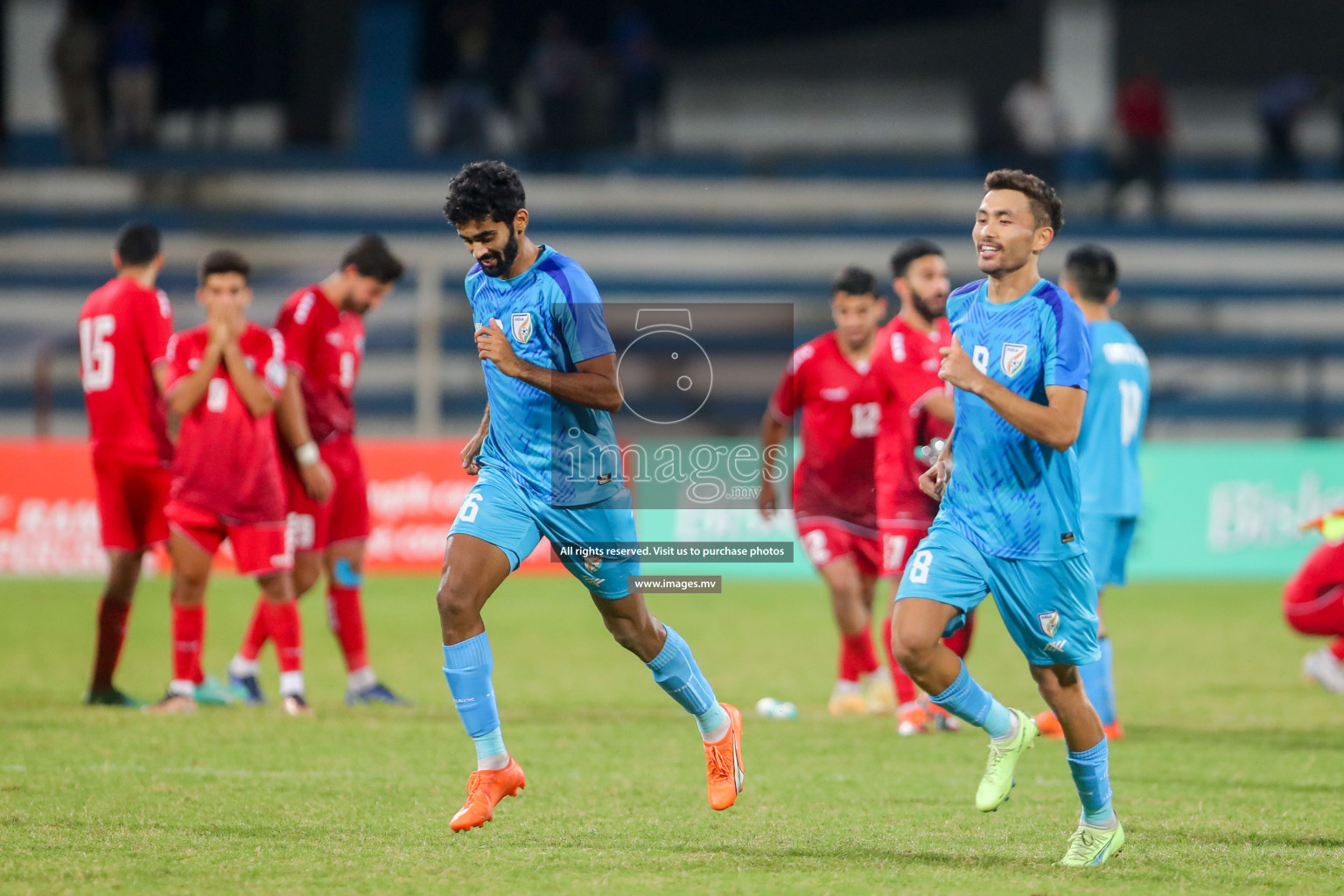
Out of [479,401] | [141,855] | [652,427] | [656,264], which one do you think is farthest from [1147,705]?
[656,264]

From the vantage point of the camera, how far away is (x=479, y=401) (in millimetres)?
20359

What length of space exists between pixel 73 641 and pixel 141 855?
7.10 m

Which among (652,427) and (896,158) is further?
(896,158)

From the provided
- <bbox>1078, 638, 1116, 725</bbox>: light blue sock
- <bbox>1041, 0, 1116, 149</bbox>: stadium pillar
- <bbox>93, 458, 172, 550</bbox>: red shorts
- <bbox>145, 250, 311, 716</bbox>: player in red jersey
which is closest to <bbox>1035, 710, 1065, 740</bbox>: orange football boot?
<bbox>1078, 638, 1116, 725</bbox>: light blue sock

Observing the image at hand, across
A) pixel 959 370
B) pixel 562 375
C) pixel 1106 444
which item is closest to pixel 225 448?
pixel 562 375

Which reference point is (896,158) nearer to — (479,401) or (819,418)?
(479,401)

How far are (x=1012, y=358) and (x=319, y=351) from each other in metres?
5.05

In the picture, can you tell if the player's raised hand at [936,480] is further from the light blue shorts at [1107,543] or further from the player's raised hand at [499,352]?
the light blue shorts at [1107,543]

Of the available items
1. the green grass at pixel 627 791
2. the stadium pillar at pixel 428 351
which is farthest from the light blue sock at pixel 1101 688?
the stadium pillar at pixel 428 351

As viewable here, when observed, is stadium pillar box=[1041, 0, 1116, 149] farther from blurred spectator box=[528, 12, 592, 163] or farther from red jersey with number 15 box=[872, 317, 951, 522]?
red jersey with number 15 box=[872, 317, 951, 522]

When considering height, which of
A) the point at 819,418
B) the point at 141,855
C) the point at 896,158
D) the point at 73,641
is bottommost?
the point at 73,641

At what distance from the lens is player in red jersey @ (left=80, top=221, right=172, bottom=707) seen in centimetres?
891

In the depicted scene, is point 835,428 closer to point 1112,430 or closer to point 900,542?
point 900,542

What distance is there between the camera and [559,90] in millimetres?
23281
